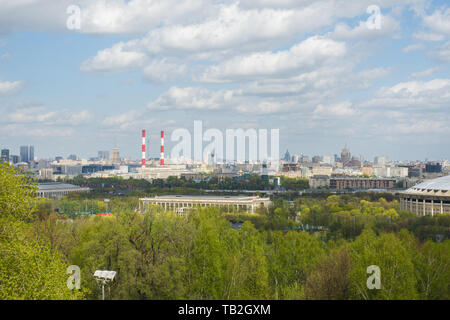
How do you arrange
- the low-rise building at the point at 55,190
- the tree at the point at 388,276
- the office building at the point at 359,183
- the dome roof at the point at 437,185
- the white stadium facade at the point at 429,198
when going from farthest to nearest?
the office building at the point at 359,183 < the low-rise building at the point at 55,190 < the dome roof at the point at 437,185 < the white stadium facade at the point at 429,198 < the tree at the point at 388,276

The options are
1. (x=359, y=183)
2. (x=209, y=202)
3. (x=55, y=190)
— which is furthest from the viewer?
(x=359, y=183)

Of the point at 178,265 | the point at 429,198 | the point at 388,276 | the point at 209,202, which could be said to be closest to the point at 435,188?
the point at 429,198

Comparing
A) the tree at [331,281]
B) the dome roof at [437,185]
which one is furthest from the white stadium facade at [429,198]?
the tree at [331,281]

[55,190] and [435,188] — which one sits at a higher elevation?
[435,188]

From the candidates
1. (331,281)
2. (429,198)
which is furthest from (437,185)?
(331,281)

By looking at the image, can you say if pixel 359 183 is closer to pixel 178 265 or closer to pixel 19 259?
pixel 178 265

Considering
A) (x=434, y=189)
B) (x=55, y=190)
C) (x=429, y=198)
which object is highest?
(x=434, y=189)

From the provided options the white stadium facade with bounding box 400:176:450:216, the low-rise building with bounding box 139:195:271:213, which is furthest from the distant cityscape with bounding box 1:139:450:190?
the white stadium facade with bounding box 400:176:450:216

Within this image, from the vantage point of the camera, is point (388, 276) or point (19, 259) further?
point (388, 276)

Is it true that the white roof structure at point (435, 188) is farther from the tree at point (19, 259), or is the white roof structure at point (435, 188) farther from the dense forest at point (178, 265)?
the tree at point (19, 259)

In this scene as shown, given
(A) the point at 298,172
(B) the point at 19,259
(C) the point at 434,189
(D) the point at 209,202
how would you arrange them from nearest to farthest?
(B) the point at 19,259
(C) the point at 434,189
(D) the point at 209,202
(A) the point at 298,172

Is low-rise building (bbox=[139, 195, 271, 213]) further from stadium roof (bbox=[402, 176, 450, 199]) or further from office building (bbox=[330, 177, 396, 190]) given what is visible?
office building (bbox=[330, 177, 396, 190])
